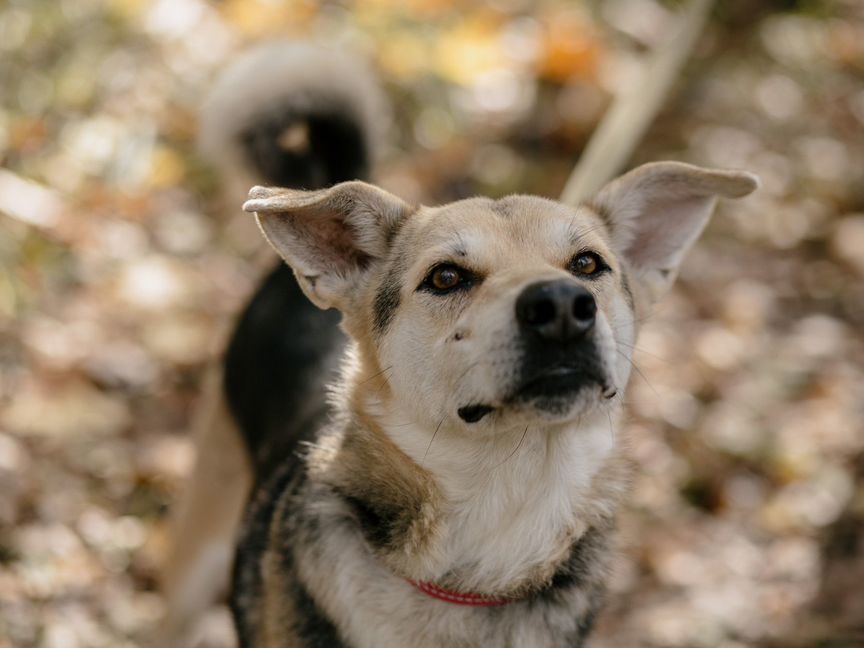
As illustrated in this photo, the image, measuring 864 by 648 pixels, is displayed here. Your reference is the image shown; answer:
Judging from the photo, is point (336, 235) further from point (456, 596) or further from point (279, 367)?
point (456, 596)

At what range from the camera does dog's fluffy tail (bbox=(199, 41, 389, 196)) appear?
3.97 metres

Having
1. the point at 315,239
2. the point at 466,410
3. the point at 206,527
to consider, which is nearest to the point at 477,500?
the point at 466,410

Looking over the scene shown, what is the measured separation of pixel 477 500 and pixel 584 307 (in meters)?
0.71

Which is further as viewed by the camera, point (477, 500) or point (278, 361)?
point (278, 361)

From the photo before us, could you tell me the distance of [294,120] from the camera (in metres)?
3.98

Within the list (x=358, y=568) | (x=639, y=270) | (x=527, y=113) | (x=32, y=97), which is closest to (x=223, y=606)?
(x=358, y=568)

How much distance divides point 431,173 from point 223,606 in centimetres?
355

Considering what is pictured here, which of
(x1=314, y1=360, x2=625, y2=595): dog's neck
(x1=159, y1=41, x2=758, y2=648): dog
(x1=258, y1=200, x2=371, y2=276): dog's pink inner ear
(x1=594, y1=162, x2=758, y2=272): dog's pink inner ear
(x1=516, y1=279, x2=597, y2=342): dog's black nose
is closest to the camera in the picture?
(x1=516, y1=279, x2=597, y2=342): dog's black nose

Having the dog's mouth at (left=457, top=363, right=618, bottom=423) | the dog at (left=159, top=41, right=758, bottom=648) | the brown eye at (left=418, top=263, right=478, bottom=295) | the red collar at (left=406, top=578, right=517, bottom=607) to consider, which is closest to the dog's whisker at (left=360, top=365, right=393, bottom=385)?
the dog at (left=159, top=41, right=758, bottom=648)

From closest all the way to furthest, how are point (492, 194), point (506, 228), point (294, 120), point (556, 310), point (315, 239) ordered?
point (556, 310) < point (506, 228) < point (315, 239) < point (294, 120) < point (492, 194)

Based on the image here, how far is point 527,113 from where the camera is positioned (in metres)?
7.48

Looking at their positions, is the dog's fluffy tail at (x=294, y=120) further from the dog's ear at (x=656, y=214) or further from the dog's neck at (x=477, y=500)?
the dog's neck at (x=477, y=500)

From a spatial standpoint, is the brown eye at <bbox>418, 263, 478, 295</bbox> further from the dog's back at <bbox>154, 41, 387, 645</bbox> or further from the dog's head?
the dog's back at <bbox>154, 41, 387, 645</bbox>

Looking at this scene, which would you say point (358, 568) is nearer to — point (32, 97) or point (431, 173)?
point (32, 97)
